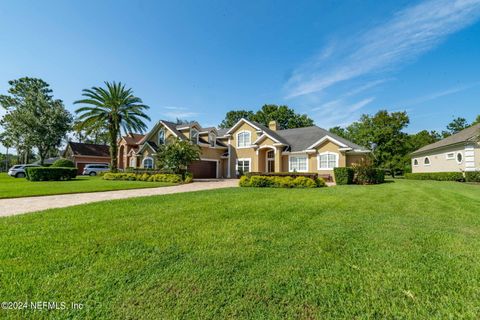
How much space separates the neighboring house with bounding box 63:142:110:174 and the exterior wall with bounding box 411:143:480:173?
49.3 meters

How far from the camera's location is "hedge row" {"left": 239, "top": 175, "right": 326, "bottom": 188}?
587 inches

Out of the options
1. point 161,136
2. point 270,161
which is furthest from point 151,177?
point 270,161

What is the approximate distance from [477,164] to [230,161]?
2257 centimetres

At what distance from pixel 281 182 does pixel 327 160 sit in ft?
30.3

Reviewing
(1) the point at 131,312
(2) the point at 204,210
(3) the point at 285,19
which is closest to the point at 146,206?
(2) the point at 204,210

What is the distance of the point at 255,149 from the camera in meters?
26.2

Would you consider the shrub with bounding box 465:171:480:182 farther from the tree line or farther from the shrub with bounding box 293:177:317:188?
the shrub with bounding box 293:177:317:188

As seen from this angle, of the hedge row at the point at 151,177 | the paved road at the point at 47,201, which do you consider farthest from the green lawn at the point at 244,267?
the hedge row at the point at 151,177

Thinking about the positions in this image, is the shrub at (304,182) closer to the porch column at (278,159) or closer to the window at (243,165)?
the porch column at (278,159)

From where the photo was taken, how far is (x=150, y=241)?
4.36 m

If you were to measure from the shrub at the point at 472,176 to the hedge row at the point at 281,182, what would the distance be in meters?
13.7

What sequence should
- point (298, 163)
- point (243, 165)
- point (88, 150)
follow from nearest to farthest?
point (298, 163), point (243, 165), point (88, 150)

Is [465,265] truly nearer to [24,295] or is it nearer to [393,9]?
[24,295]

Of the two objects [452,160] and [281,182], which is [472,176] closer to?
[452,160]
